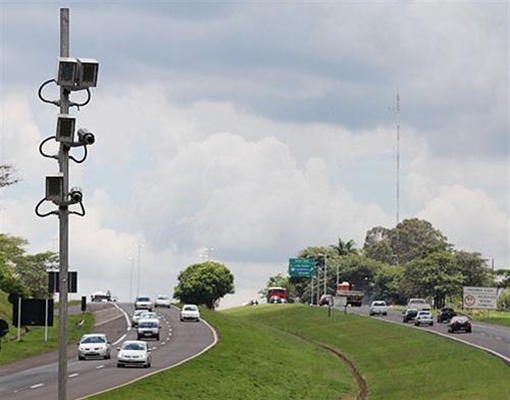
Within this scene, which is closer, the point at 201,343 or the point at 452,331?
the point at 201,343

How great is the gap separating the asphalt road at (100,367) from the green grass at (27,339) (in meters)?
1.54

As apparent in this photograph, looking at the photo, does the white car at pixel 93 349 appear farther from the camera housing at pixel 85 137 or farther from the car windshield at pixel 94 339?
the camera housing at pixel 85 137

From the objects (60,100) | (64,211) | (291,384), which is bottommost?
(291,384)

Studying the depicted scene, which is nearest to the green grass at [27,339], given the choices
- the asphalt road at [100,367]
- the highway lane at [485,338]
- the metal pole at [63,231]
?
the asphalt road at [100,367]

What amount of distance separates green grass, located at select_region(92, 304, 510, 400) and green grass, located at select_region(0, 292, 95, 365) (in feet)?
45.3

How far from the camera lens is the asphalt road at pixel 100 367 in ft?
203

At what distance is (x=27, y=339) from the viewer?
104625 mm

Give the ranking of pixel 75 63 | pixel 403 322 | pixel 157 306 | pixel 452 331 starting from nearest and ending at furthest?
pixel 75 63 < pixel 452 331 < pixel 403 322 < pixel 157 306

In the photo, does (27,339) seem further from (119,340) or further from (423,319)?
(423,319)

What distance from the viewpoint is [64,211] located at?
23.4 m

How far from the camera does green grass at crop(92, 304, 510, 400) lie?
225 ft

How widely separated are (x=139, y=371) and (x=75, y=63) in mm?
52210

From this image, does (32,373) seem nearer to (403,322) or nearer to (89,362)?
(89,362)

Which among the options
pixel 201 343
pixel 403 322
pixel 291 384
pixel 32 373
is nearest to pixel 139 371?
pixel 32 373
